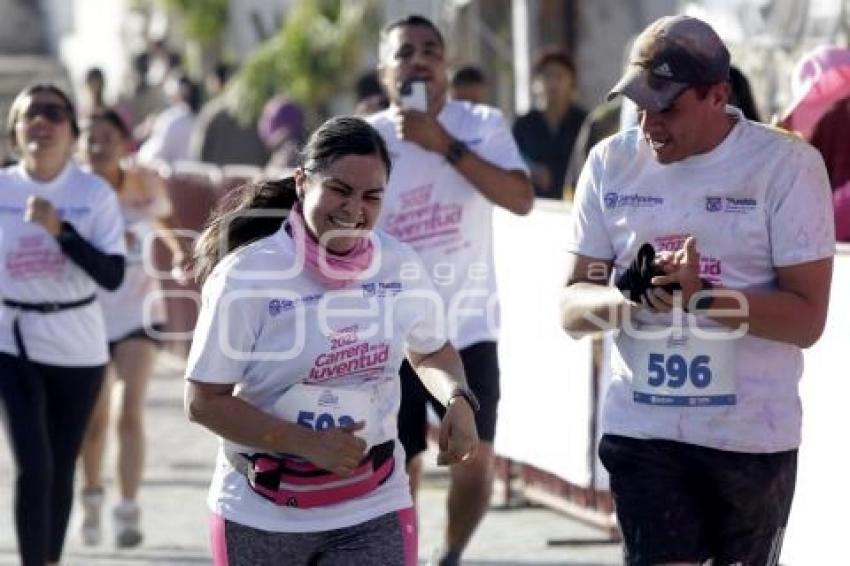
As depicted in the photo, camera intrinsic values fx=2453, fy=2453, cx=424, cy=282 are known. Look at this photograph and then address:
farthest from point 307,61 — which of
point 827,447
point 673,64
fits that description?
point 673,64

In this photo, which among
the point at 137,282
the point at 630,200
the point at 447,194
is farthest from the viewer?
the point at 137,282

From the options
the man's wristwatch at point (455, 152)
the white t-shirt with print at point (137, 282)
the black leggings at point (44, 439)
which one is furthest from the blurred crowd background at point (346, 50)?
the black leggings at point (44, 439)

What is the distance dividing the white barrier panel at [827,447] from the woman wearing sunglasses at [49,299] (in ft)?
8.69

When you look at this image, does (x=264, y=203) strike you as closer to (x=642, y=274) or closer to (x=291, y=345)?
(x=291, y=345)

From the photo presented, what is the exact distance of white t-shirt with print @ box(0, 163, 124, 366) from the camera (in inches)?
363

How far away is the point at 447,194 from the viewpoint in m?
8.80

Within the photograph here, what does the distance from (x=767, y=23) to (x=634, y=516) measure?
26.9 feet

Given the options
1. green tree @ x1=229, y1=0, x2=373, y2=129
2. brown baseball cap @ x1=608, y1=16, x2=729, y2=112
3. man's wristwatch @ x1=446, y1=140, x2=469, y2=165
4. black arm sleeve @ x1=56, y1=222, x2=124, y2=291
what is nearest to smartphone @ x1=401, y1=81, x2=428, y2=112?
man's wristwatch @ x1=446, y1=140, x2=469, y2=165

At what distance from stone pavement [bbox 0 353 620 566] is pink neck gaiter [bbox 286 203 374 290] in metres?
4.16

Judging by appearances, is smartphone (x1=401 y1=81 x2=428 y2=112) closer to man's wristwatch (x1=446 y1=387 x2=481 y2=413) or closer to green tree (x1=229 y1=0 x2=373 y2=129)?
man's wristwatch (x1=446 y1=387 x2=481 y2=413)

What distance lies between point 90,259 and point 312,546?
11.3 feet

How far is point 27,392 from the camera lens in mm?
9070

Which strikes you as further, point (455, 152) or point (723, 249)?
point (455, 152)

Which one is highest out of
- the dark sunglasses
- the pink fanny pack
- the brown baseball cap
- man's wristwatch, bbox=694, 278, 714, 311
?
the brown baseball cap
